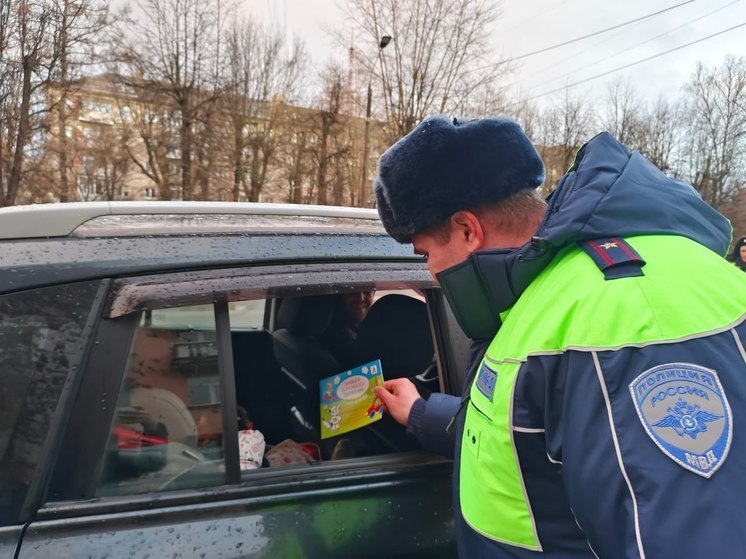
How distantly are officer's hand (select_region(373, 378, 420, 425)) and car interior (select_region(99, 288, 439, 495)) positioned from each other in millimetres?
92

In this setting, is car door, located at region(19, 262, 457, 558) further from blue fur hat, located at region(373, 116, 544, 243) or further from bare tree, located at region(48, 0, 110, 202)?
bare tree, located at region(48, 0, 110, 202)

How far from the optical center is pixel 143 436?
121cm

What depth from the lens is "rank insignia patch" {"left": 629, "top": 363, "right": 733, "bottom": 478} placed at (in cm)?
62

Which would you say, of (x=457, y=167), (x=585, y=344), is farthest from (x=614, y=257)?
(x=457, y=167)

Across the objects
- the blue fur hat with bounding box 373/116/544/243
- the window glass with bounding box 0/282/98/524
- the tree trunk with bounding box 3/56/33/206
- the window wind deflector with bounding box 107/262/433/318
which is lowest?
the window glass with bounding box 0/282/98/524

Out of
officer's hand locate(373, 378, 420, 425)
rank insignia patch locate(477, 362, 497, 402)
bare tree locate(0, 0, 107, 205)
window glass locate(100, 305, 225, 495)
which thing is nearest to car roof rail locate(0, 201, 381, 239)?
window glass locate(100, 305, 225, 495)

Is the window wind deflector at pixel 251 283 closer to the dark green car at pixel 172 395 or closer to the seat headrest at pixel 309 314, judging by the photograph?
the dark green car at pixel 172 395

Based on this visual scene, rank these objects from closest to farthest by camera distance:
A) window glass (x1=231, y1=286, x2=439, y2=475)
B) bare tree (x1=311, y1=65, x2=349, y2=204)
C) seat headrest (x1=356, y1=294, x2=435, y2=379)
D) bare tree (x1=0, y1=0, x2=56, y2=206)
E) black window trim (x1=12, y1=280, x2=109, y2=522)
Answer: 1. black window trim (x1=12, y1=280, x2=109, y2=522)
2. window glass (x1=231, y1=286, x2=439, y2=475)
3. seat headrest (x1=356, y1=294, x2=435, y2=379)
4. bare tree (x1=0, y1=0, x2=56, y2=206)
5. bare tree (x1=311, y1=65, x2=349, y2=204)

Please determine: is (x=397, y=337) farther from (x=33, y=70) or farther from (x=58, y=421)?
(x=33, y=70)

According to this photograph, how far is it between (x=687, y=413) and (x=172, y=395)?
114 cm

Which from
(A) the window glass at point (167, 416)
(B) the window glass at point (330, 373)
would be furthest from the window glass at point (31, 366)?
(B) the window glass at point (330, 373)

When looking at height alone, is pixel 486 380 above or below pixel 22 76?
below

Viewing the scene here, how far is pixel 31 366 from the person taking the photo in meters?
1.06

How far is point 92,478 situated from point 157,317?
0.53m
